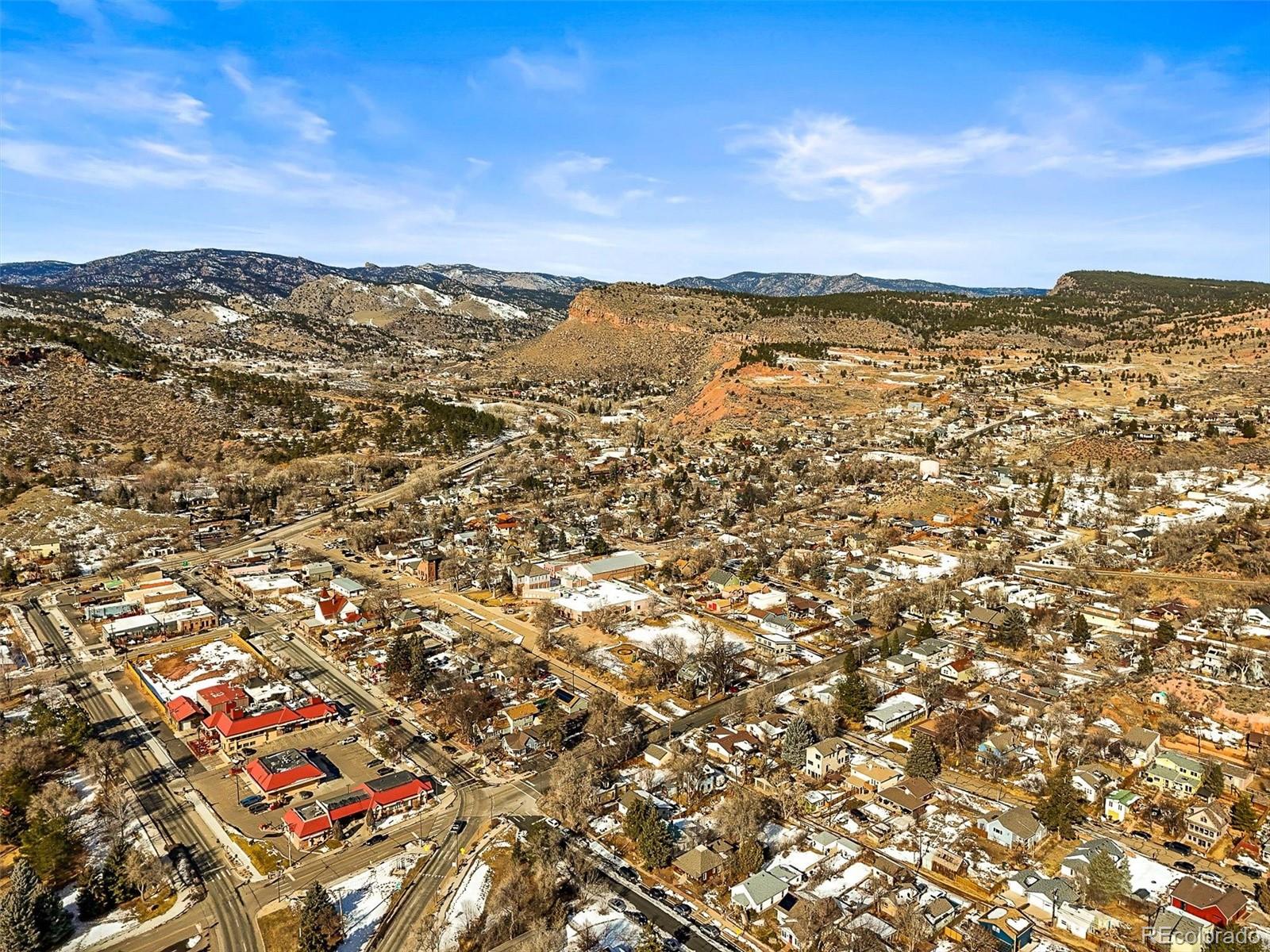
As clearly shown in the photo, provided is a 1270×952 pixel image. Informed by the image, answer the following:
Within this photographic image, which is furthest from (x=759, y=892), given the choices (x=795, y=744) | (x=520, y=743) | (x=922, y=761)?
(x=520, y=743)

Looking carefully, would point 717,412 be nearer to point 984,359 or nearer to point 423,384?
point 984,359

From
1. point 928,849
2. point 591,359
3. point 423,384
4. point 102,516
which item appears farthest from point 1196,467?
point 423,384

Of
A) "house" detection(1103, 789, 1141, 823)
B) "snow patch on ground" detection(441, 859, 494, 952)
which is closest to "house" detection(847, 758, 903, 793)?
"house" detection(1103, 789, 1141, 823)

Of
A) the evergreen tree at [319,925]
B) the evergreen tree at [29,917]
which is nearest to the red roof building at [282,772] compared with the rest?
the evergreen tree at [29,917]

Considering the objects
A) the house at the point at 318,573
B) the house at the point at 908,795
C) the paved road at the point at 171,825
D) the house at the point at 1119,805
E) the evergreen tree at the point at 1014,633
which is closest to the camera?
the paved road at the point at 171,825

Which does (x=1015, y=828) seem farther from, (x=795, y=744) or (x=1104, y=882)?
(x=795, y=744)

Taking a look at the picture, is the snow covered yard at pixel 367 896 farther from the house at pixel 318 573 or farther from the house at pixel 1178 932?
the house at pixel 318 573
